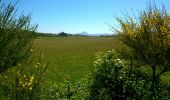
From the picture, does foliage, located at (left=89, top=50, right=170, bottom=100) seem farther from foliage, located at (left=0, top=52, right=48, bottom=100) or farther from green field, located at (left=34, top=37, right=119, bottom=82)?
foliage, located at (left=0, top=52, right=48, bottom=100)

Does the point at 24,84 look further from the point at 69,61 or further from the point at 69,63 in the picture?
the point at 69,61

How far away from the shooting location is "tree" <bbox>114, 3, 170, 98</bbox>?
17.4 m

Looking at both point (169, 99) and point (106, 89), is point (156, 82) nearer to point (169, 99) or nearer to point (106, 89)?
point (169, 99)

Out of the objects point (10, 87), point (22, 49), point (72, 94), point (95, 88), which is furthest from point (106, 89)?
point (10, 87)

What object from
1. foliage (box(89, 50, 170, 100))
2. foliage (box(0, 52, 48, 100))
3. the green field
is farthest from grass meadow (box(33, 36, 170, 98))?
foliage (box(0, 52, 48, 100))

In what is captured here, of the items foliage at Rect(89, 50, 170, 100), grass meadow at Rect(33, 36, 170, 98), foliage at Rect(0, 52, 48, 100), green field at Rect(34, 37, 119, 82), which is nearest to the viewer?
foliage at Rect(0, 52, 48, 100)

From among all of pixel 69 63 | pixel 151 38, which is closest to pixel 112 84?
pixel 151 38

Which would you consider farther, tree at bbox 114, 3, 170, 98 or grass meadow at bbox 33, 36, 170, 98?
grass meadow at bbox 33, 36, 170, 98

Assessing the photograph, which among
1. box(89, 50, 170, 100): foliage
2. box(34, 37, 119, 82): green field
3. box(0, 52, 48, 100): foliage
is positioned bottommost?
box(34, 37, 119, 82): green field

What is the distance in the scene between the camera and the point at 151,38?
57.3 feet

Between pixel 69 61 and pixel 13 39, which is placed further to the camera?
pixel 69 61

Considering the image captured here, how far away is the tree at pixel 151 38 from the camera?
1738 centimetres

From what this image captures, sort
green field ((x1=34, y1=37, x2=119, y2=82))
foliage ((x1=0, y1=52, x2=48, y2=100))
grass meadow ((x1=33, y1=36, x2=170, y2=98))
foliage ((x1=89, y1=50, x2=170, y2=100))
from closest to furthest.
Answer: foliage ((x1=0, y1=52, x2=48, y2=100)) → foliage ((x1=89, y1=50, x2=170, y2=100)) → grass meadow ((x1=33, y1=36, x2=170, y2=98)) → green field ((x1=34, y1=37, x2=119, y2=82))

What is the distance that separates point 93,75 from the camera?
51.4 feet
